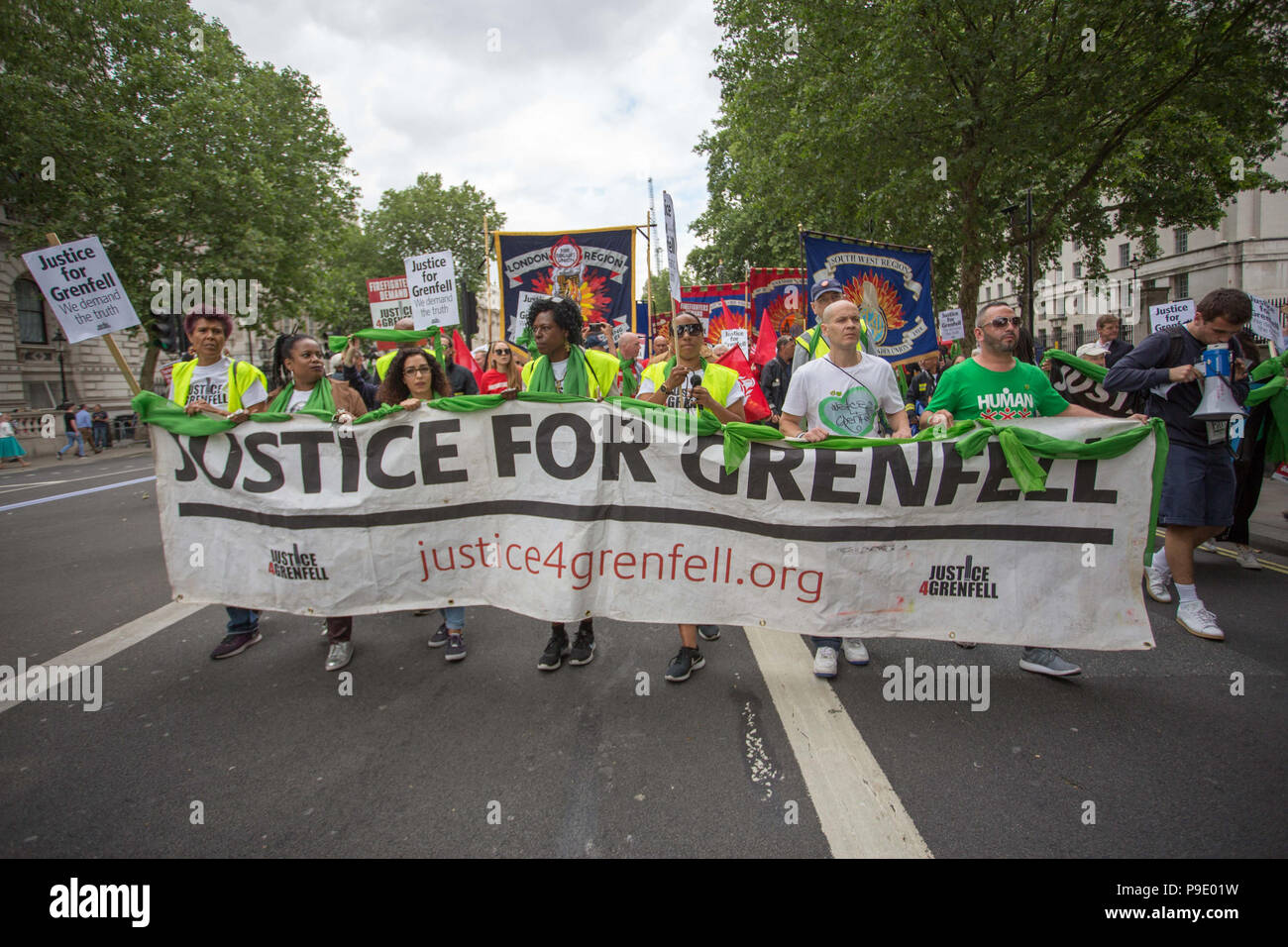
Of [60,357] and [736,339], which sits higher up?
[60,357]

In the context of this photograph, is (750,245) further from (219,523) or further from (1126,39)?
(219,523)

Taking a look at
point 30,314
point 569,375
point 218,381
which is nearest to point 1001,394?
point 569,375

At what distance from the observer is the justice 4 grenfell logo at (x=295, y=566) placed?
12.7 ft

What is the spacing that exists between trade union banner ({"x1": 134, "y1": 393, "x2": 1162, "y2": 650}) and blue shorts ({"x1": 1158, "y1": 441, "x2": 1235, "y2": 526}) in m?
1.39

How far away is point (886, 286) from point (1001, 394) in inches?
189

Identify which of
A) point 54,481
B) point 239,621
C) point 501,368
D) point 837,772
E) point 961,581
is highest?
point 501,368

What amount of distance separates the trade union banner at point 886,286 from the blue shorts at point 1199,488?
3.79 m

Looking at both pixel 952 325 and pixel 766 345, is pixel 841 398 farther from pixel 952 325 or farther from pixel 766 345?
pixel 952 325

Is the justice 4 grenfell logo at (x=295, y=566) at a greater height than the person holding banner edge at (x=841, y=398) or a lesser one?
lesser

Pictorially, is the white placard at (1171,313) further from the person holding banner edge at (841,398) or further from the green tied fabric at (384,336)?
the green tied fabric at (384,336)

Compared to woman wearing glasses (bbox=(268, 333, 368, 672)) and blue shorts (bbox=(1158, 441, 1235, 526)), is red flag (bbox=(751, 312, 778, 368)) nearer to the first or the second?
blue shorts (bbox=(1158, 441, 1235, 526))

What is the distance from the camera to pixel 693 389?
373cm

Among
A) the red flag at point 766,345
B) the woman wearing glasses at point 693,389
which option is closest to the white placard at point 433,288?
the red flag at point 766,345

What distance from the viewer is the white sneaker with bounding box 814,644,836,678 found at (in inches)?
144
